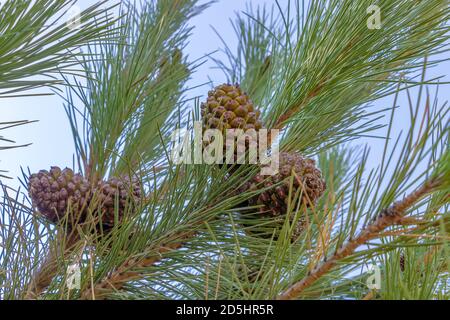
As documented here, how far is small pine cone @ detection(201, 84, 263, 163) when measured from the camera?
801mm

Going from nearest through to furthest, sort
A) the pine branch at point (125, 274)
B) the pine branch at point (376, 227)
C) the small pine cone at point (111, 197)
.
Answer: the pine branch at point (376, 227) < the pine branch at point (125, 274) < the small pine cone at point (111, 197)

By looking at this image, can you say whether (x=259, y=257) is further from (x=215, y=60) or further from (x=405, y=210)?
(x=215, y=60)

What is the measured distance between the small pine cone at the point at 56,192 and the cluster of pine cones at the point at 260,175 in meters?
0.21

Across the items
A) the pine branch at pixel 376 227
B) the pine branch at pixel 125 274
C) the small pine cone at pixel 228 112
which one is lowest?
the pine branch at pixel 125 274

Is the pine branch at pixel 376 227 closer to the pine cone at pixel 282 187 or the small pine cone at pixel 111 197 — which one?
the pine cone at pixel 282 187

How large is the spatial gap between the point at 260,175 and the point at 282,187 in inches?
1.3

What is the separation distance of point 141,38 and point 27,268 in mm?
528

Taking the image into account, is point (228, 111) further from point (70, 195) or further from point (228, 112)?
point (70, 195)

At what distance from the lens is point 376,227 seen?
1.87 ft

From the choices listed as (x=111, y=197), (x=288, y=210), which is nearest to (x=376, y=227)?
(x=288, y=210)

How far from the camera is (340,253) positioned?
58 centimetres

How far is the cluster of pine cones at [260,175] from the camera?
771mm

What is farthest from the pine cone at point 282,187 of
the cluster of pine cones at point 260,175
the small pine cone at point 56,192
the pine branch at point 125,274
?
the small pine cone at point 56,192
